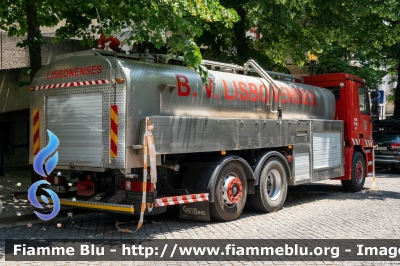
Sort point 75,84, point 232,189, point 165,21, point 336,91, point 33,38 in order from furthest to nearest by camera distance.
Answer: point 336,91 → point 33,38 → point 232,189 → point 165,21 → point 75,84

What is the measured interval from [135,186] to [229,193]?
6.08 feet

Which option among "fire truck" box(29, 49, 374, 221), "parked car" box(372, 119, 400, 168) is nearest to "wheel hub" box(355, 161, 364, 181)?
"fire truck" box(29, 49, 374, 221)

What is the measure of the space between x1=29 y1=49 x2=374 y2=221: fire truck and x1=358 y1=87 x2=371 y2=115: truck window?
3.62 meters

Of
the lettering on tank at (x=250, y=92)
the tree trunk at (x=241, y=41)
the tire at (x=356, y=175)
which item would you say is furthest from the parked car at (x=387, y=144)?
the lettering on tank at (x=250, y=92)

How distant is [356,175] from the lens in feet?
45.8

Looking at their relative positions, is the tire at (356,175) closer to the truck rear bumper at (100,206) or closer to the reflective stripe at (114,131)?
the truck rear bumper at (100,206)

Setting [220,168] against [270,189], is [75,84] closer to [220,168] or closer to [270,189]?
[220,168]

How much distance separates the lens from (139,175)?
8.25m

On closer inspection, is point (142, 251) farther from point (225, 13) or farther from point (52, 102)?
point (225, 13)

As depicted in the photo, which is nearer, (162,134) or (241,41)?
(162,134)

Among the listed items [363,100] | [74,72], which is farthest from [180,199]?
[363,100]

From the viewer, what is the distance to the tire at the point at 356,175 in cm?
1375

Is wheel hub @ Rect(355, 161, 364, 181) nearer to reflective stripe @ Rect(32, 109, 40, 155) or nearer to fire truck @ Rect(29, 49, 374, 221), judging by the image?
fire truck @ Rect(29, 49, 374, 221)

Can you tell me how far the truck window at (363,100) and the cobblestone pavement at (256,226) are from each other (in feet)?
10.6
